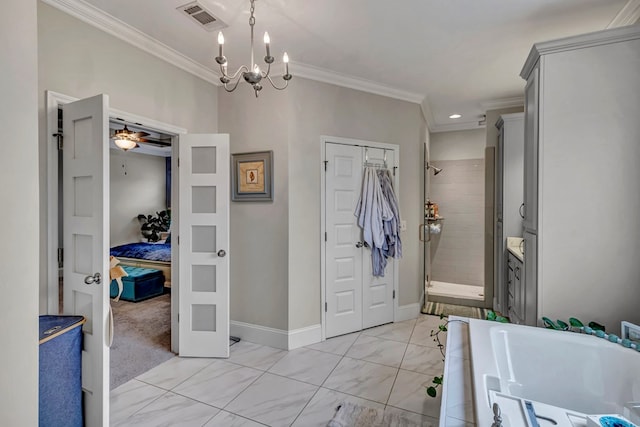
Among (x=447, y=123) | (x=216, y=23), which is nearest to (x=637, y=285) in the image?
(x=216, y=23)

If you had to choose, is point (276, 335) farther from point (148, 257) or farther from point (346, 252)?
point (148, 257)

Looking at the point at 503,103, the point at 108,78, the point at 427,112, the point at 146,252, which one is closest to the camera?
the point at 108,78

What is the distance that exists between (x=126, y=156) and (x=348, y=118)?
5.35 m

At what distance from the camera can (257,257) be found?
2980mm

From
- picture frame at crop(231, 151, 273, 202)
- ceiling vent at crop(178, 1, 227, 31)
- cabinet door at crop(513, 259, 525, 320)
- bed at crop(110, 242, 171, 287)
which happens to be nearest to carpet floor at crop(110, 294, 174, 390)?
bed at crop(110, 242, 171, 287)

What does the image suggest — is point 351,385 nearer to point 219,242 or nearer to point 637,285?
point 219,242

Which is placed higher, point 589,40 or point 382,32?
point 382,32

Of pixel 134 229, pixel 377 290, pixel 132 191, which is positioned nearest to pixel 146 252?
pixel 134 229

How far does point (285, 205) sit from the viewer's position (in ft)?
9.37

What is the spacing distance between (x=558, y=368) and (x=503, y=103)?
333 cm

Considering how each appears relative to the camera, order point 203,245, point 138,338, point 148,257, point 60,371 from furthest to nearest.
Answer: point 148,257, point 138,338, point 203,245, point 60,371

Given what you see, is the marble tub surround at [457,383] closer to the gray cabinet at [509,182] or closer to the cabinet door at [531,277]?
the cabinet door at [531,277]

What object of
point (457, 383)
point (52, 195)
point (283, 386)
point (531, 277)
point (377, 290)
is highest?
point (52, 195)

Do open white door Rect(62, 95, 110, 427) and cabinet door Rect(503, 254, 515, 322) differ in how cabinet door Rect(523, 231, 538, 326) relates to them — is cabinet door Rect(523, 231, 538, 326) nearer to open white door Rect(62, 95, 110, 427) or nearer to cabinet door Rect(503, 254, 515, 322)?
cabinet door Rect(503, 254, 515, 322)
